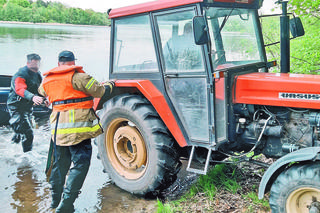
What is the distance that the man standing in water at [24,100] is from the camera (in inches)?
219

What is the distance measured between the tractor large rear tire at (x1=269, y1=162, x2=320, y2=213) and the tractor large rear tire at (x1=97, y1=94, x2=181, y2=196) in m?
1.23

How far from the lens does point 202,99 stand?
3533 mm

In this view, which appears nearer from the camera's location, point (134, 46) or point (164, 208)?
point (164, 208)

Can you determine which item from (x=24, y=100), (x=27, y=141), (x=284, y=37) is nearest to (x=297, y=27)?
(x=284, y=37)

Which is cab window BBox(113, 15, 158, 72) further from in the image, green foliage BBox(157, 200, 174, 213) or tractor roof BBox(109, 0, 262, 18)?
green foliage BBox(157, 200, 174, 213)

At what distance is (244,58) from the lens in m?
3.94

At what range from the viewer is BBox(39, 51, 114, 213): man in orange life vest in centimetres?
352

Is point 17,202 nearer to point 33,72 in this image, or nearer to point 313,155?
point 33,72

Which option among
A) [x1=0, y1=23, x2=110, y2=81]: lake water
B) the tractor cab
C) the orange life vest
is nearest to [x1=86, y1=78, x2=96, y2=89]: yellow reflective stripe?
the orange life vest

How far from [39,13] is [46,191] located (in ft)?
113

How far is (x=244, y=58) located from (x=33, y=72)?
3.77 metres

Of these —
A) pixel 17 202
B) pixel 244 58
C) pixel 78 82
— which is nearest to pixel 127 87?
pixel 78 82

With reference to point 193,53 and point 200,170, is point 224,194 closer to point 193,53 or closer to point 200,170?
point 200,170

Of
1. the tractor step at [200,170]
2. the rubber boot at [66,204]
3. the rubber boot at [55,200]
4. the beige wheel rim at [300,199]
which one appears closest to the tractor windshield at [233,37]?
the tractor step at [200,170]
